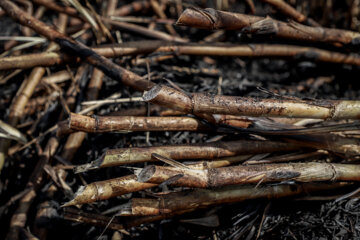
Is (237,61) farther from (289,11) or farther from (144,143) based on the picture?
(144,143)

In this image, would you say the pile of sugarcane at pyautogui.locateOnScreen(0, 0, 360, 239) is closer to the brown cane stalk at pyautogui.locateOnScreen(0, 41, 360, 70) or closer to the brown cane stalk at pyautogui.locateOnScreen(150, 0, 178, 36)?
the brown cane stalk at pyautogui.locateOnScreen(0, 41, 360, 70)

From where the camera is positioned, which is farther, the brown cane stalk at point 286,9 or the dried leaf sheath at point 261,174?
the brown cane stalk at point 286,9

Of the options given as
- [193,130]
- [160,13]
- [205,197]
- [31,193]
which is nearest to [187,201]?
[205,197]

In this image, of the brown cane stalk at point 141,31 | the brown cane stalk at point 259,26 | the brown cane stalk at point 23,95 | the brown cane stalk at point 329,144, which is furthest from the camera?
the brown cane stalk at point 141,31

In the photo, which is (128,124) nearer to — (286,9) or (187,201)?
(187,201)

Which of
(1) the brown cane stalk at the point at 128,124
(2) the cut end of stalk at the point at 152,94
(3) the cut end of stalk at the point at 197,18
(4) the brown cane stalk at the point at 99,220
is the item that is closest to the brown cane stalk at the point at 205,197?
(4) the brown cane stalk at the point at 99,220

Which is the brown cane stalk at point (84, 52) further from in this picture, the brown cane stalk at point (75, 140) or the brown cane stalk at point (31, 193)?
the brown cane stalk at point (31, 193)

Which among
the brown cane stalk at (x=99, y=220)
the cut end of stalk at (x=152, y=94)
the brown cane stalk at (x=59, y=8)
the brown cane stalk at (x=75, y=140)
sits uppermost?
the brown cane stalk at (x=59, y=8)

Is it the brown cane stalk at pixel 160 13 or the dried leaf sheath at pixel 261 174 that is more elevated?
the brown cane stalk at pixel 160 13
